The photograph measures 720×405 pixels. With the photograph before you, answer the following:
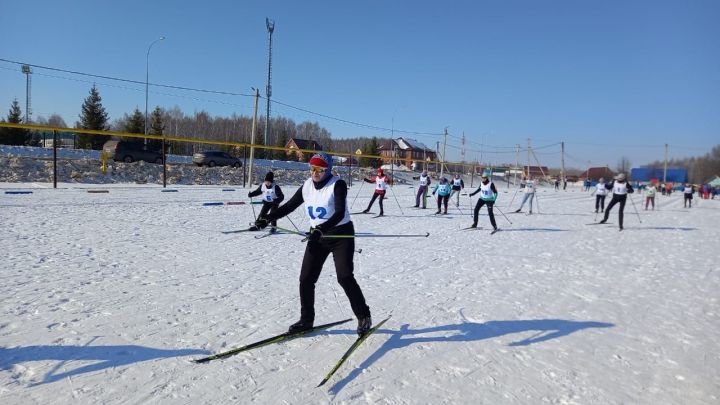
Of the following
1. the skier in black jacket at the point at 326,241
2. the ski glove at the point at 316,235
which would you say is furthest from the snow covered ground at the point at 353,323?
the ski glove at the point at 316,235

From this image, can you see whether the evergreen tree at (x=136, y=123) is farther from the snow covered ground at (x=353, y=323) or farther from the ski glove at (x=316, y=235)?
the ski glove at (x=316, y=235)

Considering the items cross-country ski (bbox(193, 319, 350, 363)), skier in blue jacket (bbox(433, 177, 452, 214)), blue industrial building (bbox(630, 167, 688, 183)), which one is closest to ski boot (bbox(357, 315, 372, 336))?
cross-country ski (bbox(193, 319, 350, 363))

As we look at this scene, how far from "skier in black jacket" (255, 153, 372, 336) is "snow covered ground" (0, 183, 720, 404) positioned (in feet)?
1.15

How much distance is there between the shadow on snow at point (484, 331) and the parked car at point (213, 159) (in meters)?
31.2

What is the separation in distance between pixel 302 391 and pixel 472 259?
5.96 m

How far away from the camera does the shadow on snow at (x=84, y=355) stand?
3387 mm

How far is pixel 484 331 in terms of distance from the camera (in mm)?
4609

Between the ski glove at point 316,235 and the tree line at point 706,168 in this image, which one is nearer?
the ski glove at point 316,235

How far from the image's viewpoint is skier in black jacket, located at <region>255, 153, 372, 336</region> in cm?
412

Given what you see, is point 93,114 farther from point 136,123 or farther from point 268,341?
point 268,341

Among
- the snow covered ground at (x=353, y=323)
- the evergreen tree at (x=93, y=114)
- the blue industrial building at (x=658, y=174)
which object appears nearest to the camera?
the snow covered ground at (x=353, y=323)

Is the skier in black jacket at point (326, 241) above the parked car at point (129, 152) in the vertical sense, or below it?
below

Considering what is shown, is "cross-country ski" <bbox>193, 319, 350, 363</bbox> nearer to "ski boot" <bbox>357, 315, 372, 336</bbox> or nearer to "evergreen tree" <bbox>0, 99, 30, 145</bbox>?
"ski boot" <bbox>357, 315, 372, 336</bbox>

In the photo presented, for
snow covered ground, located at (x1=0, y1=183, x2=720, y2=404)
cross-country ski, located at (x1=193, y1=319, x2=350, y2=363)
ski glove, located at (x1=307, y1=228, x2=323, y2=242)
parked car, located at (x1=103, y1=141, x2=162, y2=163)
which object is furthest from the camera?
parked car, located at (x1=103, y1=141, x2=162, y2=163)
